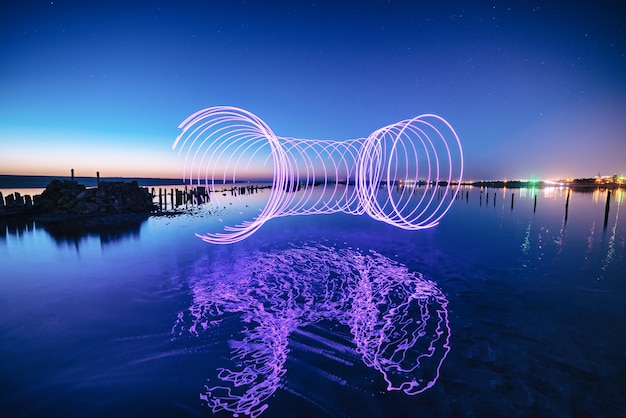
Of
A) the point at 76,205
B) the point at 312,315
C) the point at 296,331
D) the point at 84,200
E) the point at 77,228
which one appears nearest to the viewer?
the point at 296,331

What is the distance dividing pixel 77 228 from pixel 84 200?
15.4ft

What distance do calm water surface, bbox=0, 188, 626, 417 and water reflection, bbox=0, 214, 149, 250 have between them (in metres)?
1.48

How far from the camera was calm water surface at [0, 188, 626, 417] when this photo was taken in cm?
295

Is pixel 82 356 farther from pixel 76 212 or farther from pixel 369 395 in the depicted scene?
pixel 76 212

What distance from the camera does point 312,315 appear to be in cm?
466

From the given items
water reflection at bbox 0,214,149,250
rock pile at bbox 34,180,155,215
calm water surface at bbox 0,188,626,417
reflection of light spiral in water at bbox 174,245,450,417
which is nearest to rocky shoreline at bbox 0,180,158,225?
rock pile at bbox 34,180,155,215

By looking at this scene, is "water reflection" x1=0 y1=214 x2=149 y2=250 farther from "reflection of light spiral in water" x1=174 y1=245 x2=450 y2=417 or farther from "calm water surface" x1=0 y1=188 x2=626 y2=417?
"reflection of light spiral in water" x1=174 y1=245 x2=450 y2=417

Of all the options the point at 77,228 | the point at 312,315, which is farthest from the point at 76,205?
the point at 312,315

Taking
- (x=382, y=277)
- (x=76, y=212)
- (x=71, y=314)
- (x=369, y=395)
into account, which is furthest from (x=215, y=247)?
(x=76, y=212)

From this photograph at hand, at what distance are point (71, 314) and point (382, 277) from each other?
19.7ft

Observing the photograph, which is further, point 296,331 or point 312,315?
point 312,315

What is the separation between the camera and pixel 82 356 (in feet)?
12.0

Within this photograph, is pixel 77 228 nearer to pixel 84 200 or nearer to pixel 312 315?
pixel 84 200

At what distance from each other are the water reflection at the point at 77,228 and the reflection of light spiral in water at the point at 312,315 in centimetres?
638
